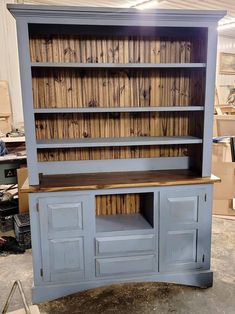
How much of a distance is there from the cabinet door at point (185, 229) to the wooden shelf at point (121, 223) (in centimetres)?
19

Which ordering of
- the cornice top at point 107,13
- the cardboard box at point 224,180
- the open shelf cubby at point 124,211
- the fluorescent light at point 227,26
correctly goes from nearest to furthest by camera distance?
the cornice top at point 107,13 → the open shelf cubby at point 124,211 → the cardboard box at point 224,180 → the fluorescent light at point 227,26

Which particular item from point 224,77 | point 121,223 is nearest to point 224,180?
point 121,223

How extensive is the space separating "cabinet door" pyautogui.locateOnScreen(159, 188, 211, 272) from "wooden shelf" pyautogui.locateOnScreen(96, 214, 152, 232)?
0.61 feet

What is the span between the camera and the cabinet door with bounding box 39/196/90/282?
2.15m

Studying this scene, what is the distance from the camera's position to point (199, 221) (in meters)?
2.32

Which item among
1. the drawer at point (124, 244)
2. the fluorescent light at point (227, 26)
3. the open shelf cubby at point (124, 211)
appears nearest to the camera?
the drawer at point (124, 244)

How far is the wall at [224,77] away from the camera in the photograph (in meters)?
8.78

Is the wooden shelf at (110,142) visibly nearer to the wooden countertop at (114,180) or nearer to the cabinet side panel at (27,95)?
the cabinet side panel at (27,95)

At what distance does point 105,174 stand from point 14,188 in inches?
99.1

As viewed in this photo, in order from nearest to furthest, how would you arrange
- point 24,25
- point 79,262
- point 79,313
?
1. point 24,25
2. point 79,313
3. point 79,262

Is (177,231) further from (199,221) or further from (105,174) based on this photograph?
(105,174)

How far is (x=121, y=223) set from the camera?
2.43 m

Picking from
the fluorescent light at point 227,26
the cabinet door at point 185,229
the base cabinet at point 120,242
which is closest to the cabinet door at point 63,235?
the base cabinet at point 120,242

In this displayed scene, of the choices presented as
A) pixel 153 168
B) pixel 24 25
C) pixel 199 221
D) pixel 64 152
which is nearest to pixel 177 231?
pixel 199 221
